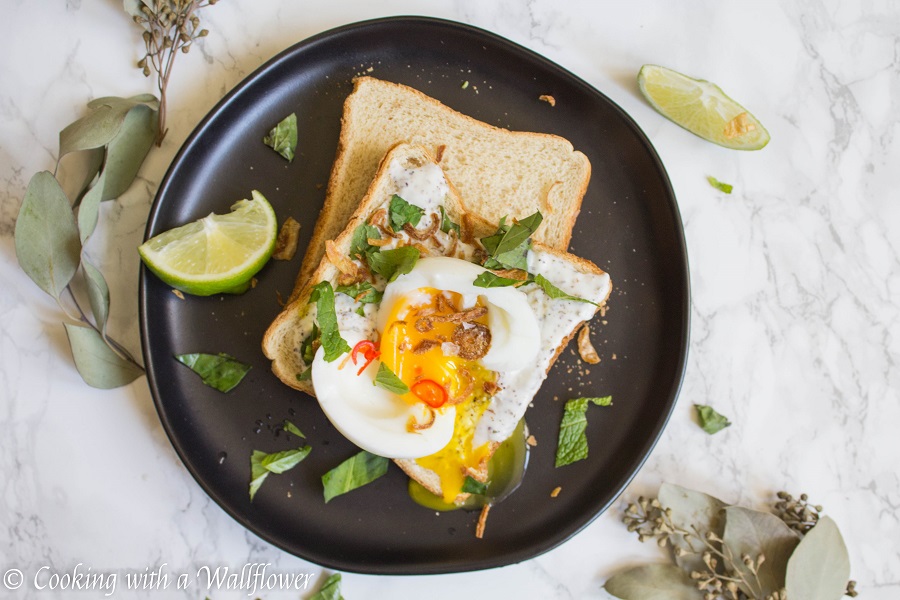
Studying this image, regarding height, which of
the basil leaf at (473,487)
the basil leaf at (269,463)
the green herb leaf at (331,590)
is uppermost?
the basil leaf at (473,487)

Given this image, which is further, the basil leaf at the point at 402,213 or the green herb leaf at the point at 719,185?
the green herb leaf at the point at 719,185

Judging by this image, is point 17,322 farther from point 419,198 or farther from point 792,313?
point 792,313

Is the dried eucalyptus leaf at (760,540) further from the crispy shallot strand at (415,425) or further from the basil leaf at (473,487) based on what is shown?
the crispy shallot strand at (415,425)

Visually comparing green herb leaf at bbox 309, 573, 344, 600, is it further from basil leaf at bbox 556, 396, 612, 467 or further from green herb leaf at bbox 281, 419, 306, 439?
basil leaf at bbox 556, 396, 612, 467

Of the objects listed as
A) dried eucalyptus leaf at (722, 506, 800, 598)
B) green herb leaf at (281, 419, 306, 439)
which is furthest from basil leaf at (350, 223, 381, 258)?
dried eucalyptus leaf at (722, 506, 800, 598)

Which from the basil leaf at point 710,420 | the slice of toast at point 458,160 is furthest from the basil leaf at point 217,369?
the basil leaf at point 710,420

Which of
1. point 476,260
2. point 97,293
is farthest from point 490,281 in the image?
point 97,293

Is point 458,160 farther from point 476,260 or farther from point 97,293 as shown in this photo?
point 97,293
